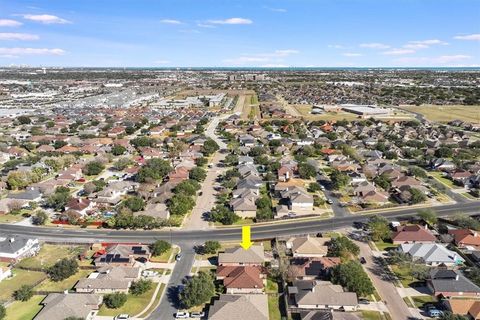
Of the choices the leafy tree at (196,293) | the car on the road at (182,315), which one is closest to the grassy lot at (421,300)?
the leafy tree at (196,293)

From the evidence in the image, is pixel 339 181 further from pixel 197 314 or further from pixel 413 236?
pixel 197 314

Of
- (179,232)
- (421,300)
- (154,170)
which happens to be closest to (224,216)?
(179,232)

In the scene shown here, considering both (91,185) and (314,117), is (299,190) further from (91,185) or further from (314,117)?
(314,117)

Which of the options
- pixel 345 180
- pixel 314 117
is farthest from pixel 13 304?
pixel 314 117

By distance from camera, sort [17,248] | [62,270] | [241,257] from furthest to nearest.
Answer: [17,248] < [241,257] < [62,270]

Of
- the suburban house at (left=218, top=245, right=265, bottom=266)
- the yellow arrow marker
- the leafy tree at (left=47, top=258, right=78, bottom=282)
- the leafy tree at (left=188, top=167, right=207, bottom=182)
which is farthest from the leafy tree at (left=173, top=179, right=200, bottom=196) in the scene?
the leafy tree at (left=47, top=258, right=78, bottom=282)
